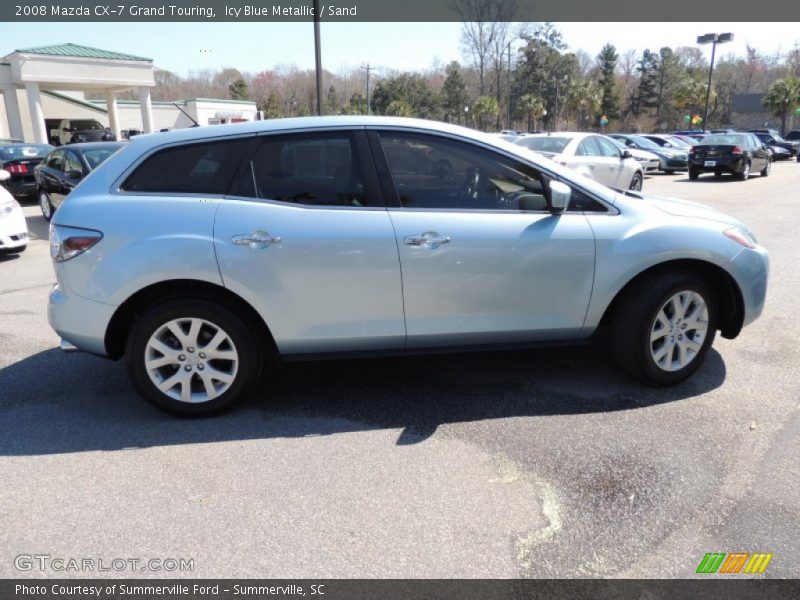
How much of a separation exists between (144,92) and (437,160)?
121ft

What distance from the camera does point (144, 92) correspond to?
Result: 3534 cm

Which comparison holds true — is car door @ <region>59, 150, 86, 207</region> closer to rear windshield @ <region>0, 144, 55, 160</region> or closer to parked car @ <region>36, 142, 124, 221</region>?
parked car @ <region>36, 142, 124, 221</region>

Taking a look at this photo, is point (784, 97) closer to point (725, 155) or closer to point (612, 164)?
point (725, 155)

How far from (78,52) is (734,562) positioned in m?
39.0

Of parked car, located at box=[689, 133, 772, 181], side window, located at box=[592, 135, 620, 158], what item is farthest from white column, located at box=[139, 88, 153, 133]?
side window, located at box=[592, 135, 620, 158]

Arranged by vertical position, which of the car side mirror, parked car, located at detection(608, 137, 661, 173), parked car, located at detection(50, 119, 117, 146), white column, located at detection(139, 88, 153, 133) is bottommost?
parked car, located at detection(608, 137, 661, 173)

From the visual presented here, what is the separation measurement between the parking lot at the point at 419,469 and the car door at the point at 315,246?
1.95 ft

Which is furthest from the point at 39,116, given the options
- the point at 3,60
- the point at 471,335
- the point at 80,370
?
the point at 471,335

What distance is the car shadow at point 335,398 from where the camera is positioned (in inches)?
142

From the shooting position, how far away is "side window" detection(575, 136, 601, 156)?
41.1 ft

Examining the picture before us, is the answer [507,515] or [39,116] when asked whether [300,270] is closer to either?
[507,515]

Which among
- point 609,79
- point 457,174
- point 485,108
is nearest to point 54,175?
point 457,174

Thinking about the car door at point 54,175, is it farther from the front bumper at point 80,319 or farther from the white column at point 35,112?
the white column at point 35,112

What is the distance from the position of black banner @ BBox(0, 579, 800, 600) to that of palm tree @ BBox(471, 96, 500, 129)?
215 feet
